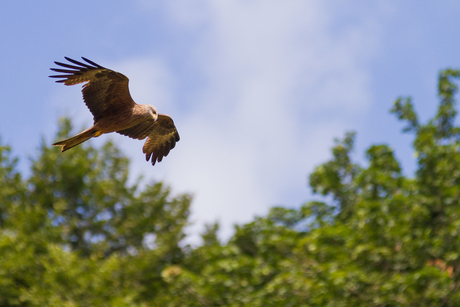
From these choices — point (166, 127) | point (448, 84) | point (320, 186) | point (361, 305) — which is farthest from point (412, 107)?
point (166, 127)

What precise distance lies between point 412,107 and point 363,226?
12.3 feet

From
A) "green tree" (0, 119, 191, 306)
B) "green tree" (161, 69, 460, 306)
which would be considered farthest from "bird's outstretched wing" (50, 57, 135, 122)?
"green tree" (0, 119, 191, 306)

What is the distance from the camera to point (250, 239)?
14727 mm

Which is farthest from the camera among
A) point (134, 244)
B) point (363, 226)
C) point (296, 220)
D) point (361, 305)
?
point (134, 244)

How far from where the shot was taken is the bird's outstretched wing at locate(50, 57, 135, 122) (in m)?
6.27

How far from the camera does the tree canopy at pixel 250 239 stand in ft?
34.2

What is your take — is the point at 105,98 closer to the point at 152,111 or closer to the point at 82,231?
the point at 152,111

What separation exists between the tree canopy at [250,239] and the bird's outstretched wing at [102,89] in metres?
5.35

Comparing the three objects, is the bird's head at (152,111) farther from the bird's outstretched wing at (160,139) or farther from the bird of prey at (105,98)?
the bird's outstretched wing at (160,139)

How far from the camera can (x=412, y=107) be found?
13477 millimetres

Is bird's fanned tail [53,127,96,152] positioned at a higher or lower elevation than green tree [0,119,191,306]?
→ lower

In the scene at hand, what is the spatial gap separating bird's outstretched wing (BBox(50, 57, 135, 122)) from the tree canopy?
17.5ft

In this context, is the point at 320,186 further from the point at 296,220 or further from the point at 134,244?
the point at 134,244

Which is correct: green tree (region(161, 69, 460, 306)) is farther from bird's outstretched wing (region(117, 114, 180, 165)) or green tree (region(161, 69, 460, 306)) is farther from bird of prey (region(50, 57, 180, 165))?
bird of prey (region(50, 57, 180, 165))
